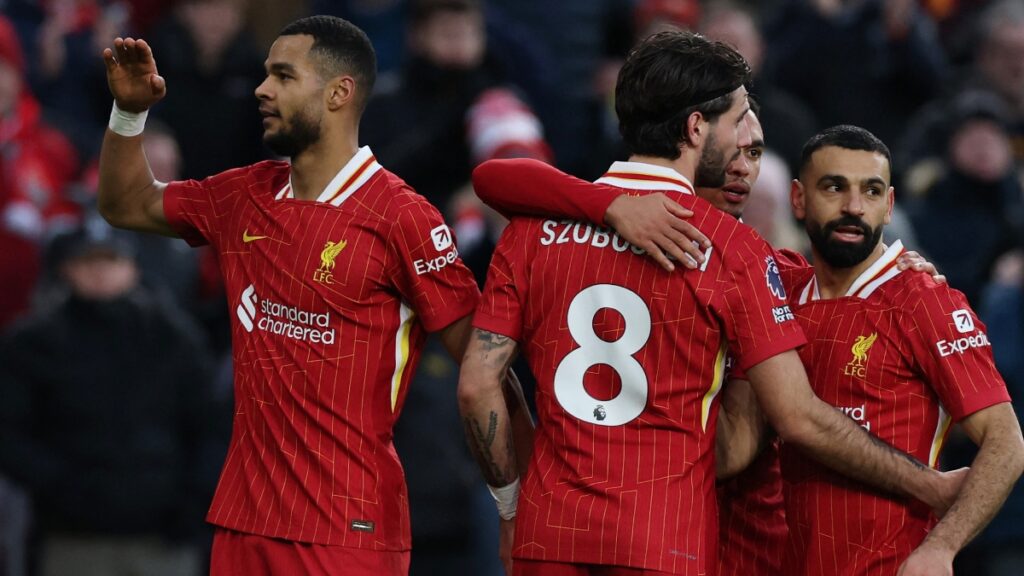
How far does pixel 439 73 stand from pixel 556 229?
506 cm

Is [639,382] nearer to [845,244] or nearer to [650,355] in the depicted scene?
[650,355]

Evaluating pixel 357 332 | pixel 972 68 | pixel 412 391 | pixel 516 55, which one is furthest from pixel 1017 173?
pixel 357 332

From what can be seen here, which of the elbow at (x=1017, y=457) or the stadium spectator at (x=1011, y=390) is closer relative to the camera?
the elbow at (x=1017, y=457)

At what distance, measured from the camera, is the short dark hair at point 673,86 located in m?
5.13

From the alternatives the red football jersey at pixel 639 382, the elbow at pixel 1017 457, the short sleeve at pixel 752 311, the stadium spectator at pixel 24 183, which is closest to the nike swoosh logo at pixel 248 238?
the red football jersey at pixel 639 382

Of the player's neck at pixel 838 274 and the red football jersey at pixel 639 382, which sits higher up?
the player's neck at pixel 838 274

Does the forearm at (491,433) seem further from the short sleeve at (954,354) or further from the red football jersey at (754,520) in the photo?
the short sleeve at (954,354)

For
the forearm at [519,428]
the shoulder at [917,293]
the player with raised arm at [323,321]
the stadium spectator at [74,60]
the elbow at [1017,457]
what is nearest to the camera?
the elbow at [1017,457]

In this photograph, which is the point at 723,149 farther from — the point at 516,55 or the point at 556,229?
the point at 516,55

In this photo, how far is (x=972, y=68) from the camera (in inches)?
452

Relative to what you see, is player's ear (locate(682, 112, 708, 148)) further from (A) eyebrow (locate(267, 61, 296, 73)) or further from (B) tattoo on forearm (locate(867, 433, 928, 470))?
(A) eyebrow (locate(267, 61, 296, 73))

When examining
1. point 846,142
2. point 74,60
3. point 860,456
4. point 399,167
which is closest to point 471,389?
point 860,456

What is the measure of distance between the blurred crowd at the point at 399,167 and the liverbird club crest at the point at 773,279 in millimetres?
3362

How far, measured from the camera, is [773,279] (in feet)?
16.7
